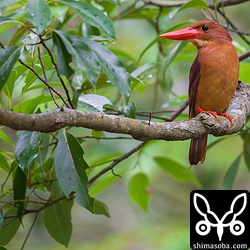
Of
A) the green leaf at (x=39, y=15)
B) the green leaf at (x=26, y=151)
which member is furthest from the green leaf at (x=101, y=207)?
the green leaf at (x=39, y=15)

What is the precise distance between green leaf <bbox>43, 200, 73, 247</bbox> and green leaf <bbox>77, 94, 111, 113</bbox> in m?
0.51

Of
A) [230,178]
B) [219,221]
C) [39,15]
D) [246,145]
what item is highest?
[39,15]

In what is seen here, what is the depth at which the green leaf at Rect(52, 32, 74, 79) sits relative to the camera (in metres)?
1.65

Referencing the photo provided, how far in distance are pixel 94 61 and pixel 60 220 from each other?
3.37 ft

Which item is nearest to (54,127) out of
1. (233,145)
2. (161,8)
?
(161,8)

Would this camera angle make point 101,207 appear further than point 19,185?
Yes

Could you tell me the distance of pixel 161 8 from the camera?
321cm

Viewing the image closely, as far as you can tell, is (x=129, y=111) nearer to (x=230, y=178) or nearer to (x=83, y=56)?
(x=83, y=56)

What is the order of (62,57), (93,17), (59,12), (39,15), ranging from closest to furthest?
(39,15) → (62,57) → (93,17) → (59,12)

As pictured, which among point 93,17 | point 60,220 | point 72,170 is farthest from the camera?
point 60,220

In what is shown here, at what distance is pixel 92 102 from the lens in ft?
6.98

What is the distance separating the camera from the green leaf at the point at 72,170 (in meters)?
2.01

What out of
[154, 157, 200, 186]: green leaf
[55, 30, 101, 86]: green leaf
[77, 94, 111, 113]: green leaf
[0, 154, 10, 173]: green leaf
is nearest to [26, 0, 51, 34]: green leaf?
[55, 30, 101, 86]: green leaf

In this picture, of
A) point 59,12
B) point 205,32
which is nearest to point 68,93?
point 59,12
